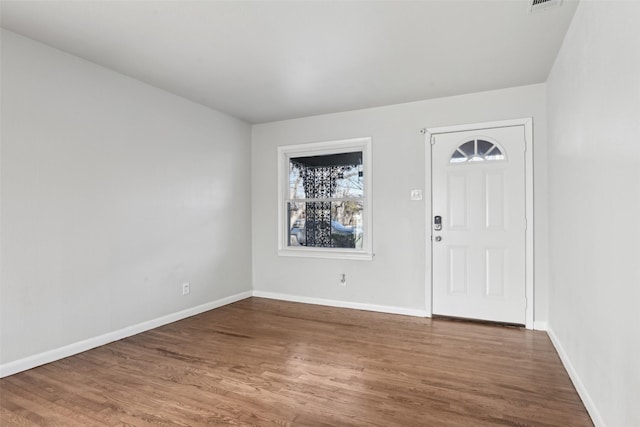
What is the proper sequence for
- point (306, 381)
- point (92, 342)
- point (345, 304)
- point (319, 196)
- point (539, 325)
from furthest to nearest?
point (319, 196) < point (345, 304) < point (539, 325) < point (92, 342) < point (306, 381)

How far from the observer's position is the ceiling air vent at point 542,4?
216 cm

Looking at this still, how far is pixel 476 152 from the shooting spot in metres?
3.77

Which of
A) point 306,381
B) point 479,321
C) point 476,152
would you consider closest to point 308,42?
point 476,152

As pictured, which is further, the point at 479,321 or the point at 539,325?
the point at 479,321

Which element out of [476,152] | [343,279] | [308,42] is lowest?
[343,279]

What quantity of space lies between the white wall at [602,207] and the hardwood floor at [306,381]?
0.40m

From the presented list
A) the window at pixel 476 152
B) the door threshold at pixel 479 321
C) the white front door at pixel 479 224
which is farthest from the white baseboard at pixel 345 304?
the window at pixel 476 152

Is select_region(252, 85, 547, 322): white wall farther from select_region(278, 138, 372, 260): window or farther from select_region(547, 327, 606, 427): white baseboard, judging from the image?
select_region(547, 327, 606, 427): white baseboard

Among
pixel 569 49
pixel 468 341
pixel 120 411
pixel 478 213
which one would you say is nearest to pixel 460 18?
pixel 569 49

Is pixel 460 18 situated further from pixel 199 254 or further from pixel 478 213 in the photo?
pixel 199 254

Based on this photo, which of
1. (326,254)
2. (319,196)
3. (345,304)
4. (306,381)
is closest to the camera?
(306,381)

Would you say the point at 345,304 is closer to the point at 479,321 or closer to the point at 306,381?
the point at 479,321

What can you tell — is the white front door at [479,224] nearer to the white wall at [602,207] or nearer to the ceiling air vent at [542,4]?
the white wall at [602,207]

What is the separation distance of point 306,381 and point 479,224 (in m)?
2.45
